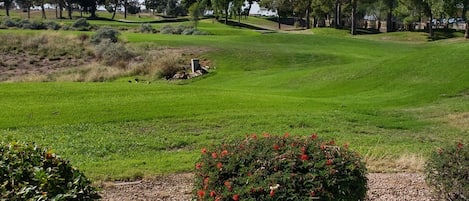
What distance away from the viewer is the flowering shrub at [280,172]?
17.2ft

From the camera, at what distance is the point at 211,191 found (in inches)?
216

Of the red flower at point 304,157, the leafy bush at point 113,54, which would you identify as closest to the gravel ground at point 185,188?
the red flower at point 304,157

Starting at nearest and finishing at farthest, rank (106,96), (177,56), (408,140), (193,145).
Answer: (193,145) < (408,140) < (106,96) < (177,56)

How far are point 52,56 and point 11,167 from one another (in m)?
43.1

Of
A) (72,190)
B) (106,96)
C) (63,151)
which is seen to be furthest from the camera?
(106,96)

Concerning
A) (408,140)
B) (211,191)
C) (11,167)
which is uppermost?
(11,167)

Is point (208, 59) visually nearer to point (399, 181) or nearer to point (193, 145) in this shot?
point (193, 145)

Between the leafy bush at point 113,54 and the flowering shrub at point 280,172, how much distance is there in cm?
3574

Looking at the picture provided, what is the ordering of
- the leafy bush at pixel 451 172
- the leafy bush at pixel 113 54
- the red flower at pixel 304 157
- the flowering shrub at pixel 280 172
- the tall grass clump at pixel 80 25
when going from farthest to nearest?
the tall grass clump at pixel 80 25 < the leafy bush at pixel 113 54 < the leafy bush at pixel 451 172 < the red flower at pixel 304 157 < the flowering shrub at pixel 280 172

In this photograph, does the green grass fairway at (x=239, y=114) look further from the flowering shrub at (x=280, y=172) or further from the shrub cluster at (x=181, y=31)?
the shrub cluster at (x=181, y=31)

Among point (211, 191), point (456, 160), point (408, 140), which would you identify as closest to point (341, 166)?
point (211, 191)

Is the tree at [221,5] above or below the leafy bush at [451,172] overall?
above

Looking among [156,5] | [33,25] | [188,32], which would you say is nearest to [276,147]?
[188,32]

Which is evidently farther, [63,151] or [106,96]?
[106,96]
